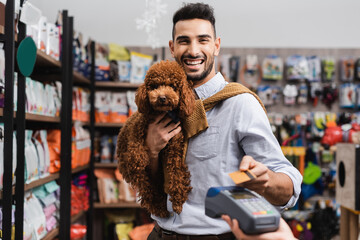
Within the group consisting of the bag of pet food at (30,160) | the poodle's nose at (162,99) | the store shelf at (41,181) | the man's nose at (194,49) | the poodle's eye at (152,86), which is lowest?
the store shelf at (41,181)

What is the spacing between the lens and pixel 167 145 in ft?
3.87

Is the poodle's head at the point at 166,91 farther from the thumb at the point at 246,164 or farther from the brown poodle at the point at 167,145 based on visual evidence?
the thumb at the point at 246,164

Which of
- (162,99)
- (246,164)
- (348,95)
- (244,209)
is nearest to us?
(244,209)

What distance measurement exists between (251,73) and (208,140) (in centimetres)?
340

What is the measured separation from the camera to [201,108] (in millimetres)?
1158

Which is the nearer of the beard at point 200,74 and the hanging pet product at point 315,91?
the beard at point 200,74

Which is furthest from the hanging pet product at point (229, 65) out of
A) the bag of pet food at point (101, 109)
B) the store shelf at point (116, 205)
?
the store shelf at point (116, 205)

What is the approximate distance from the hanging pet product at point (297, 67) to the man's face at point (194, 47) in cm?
328

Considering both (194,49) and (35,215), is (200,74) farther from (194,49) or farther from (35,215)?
(35,215)

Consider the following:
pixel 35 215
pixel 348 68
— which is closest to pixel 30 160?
pixel 35 215

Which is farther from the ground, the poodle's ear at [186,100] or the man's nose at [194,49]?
the man's nose at [194,49]

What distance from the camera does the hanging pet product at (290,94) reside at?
425cm

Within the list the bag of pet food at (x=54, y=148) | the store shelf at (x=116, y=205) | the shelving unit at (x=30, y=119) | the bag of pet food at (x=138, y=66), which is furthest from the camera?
the bag of pet food at (x=138, y=66)

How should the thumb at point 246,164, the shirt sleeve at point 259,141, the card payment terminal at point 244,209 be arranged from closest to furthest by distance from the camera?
the card payment terminal at point 244,209
the thumb at point 246,164
the shirt sleeve at point 259,141
